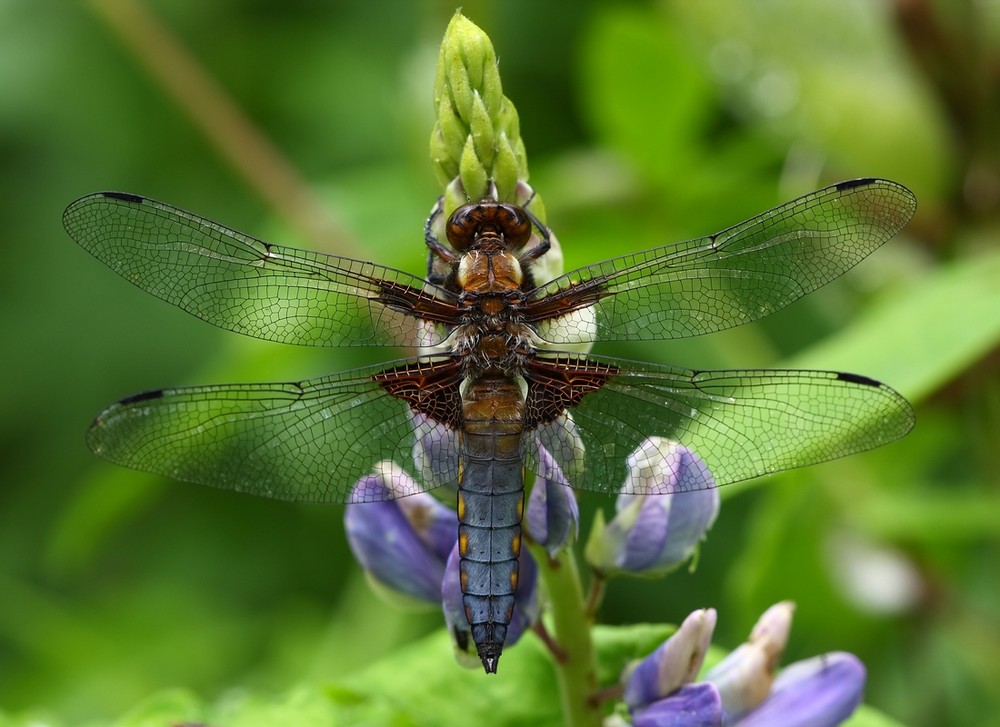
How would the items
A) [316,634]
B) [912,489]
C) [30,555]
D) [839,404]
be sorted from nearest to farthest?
1. [839,404]
2. [912,489]
3. [316,634]
4. [30,555]

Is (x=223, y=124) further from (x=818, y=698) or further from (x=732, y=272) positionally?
(x=818, y=698)

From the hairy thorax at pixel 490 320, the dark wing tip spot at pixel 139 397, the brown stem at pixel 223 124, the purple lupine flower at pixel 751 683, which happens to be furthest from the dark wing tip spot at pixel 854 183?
the brown stem at pixel 223 124

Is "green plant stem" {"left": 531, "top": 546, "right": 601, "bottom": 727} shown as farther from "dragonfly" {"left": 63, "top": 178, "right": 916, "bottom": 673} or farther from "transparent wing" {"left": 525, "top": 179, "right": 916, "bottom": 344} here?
"transparent wing" {"left": 525, "top": 179, "right": 916, "bottom": 344}

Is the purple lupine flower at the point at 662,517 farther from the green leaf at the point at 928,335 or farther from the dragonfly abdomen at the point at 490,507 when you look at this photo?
the green leaf at the point at 928,335

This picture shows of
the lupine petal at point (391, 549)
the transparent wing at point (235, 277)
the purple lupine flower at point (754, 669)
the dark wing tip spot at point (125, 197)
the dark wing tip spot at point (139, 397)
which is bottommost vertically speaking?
the purple lupine flower at point (754, 669)

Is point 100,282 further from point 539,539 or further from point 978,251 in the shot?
point 539,539

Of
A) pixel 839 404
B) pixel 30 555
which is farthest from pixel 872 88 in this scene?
pixel 30 555
